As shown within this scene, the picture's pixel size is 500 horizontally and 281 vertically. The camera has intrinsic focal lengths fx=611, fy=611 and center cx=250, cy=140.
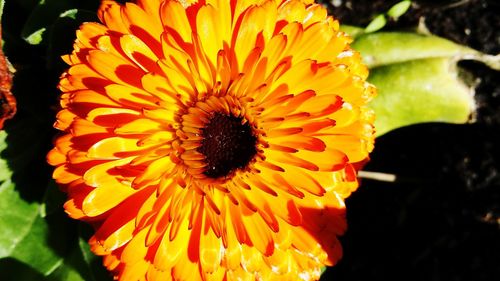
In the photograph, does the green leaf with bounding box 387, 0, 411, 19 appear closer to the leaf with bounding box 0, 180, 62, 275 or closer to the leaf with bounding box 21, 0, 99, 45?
the leaf with bounding box 21, 0, 99, 45

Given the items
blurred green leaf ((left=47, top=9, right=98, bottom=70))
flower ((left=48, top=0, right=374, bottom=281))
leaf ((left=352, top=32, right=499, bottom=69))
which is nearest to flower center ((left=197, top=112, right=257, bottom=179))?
flower ((left=48, top=0, right=374, bottom=281))

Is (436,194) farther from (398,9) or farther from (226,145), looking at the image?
(226,145)

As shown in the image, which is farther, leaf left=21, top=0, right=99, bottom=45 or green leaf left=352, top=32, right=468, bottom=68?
green leaf left=352, top=32, right=468, bottom=68

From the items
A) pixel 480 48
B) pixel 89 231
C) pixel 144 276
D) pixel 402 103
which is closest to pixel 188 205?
pixel 144 276

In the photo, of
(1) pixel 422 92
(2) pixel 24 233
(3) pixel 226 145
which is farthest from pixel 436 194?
(2) pixel 24 233

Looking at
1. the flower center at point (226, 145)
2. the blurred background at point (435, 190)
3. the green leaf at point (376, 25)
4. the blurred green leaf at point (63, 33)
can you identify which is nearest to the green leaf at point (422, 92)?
the green leaf at point (376, 25)

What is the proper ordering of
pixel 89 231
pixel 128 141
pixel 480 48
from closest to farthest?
pixel 128 141 < pixel 89 231 < pixel 480 48

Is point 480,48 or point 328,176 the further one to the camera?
point 480,48

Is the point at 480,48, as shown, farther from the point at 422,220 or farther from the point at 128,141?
the point at 128,141

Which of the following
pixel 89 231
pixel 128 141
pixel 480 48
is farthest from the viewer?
pixel 480 48
